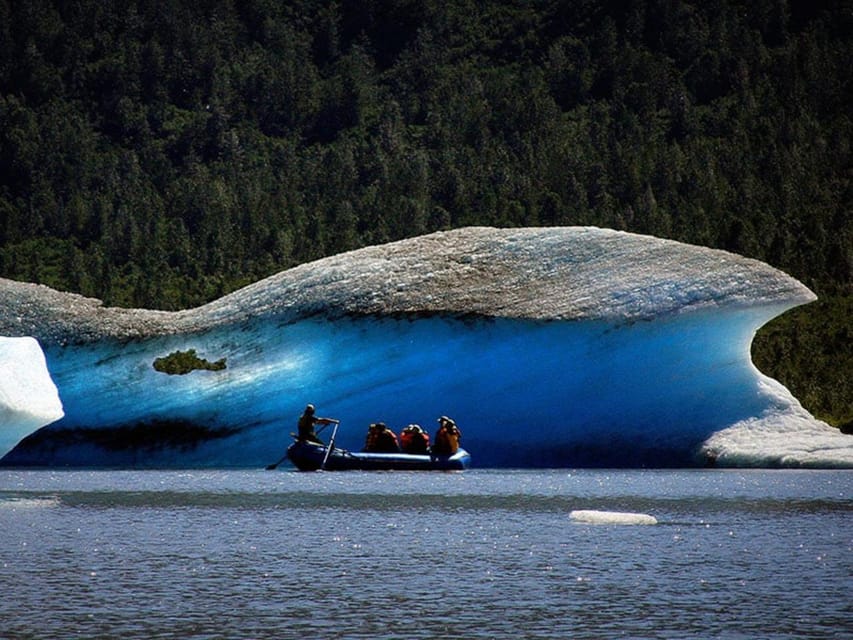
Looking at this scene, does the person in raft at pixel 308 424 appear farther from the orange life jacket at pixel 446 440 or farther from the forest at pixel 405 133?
the forest at pixel 405 133

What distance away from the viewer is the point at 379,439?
37.6 metres

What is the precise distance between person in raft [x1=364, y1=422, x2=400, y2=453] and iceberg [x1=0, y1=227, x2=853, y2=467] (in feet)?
7.57

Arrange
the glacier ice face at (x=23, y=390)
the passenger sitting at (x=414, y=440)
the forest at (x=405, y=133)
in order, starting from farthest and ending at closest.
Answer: the forest at (x=405, y=133)
the passenger sitting at (x=414, y=440)
the glacier ice face at (x=23, y=390)

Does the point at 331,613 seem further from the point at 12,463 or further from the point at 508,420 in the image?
the point at 12,463

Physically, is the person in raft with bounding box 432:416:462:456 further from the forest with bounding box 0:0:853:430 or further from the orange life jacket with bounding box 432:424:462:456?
the forest with bounding box 0:0:853:430

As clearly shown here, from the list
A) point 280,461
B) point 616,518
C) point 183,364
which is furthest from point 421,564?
point 183,364

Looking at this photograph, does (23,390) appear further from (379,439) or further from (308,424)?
(379,439)

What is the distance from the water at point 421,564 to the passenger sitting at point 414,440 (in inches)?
288

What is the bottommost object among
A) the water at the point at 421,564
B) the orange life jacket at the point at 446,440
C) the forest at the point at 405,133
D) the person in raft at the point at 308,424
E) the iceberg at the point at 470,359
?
the water at the point at 421,564

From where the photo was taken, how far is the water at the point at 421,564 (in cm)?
1478

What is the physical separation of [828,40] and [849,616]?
13583 centimetres

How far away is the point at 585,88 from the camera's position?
142 meters

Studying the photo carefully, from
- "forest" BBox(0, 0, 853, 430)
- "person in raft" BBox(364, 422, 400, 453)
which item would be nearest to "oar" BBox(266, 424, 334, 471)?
"person in raft" BBox(364, 422, 400, 453)

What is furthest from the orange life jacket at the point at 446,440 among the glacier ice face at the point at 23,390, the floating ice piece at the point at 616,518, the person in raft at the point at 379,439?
the floating ice piece at the point at 616,518
